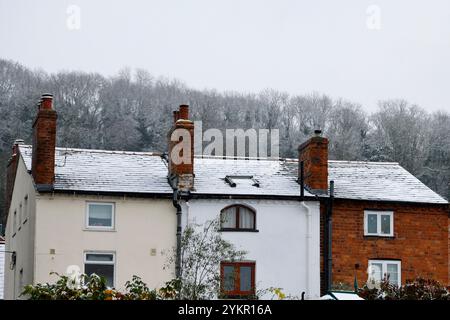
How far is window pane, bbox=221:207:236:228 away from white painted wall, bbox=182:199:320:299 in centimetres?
26

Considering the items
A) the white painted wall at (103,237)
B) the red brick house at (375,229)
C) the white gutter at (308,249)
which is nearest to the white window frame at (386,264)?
the red brick house at (375,229)

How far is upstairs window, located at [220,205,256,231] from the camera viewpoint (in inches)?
1516

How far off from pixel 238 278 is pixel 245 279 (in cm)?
39

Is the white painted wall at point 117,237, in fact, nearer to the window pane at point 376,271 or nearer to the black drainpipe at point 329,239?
the black drainpipe at point 329,239

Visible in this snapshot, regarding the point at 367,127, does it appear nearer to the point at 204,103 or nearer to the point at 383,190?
the point at 204,103

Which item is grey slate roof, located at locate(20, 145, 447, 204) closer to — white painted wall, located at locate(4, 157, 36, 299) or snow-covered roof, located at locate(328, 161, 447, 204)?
snow-covered roof, located at locate(328, 161, 447, 204)

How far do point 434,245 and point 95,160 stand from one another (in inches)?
546

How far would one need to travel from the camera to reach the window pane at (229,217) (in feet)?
126

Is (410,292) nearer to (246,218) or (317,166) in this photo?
(246,218)

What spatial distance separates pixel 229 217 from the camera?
3869 cm

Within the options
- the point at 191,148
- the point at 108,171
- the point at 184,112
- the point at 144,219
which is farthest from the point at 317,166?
the point at 108,171
